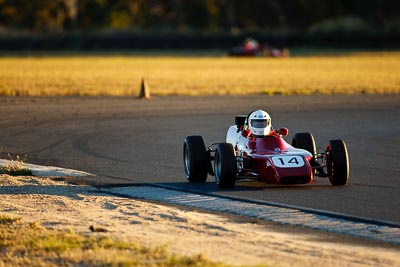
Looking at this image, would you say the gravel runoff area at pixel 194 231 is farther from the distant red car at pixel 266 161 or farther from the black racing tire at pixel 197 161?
the black racing tire at pixel 197 161

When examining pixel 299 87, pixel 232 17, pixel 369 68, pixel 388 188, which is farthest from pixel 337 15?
pixel 388 188

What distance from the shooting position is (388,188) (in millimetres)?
14008

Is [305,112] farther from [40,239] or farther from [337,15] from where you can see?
[337,15]

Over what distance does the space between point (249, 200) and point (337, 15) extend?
99480 mm

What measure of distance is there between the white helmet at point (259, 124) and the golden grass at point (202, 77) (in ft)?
67.2

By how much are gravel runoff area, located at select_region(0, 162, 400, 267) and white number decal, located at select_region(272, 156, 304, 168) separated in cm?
168

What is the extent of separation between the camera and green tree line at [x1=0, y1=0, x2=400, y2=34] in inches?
4313

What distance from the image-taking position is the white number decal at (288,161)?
1336cm

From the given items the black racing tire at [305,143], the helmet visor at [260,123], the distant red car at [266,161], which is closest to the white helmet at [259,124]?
the helmet visor at [260,123]

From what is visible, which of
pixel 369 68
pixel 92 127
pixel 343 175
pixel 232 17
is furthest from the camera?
pixel 232 17

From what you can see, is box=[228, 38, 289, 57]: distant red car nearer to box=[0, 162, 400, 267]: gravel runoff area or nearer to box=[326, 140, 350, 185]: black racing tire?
box=[326, 140, 350, 185]: black racing tire

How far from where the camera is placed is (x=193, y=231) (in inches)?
410

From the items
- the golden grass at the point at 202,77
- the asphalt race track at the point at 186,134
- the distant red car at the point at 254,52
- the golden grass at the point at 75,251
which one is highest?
the distant red car at the point at 254,52

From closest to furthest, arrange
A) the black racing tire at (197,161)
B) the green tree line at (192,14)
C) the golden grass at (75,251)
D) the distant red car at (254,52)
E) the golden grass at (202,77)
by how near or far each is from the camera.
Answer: the golden grass at (75,251)
the black racing tire at (197,161)
the golden grass at (202,77)
the distant red car at (254,52)
the green tree line at (192,14)
